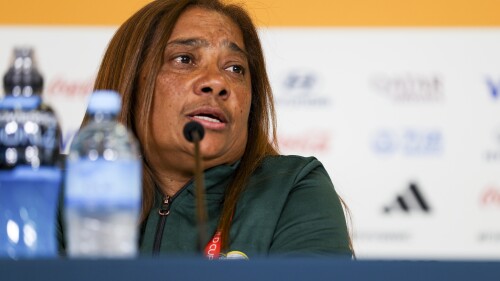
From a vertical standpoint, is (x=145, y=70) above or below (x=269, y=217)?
above

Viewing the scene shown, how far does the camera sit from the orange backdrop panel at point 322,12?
3.35 metres

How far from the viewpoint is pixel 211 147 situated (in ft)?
6.69

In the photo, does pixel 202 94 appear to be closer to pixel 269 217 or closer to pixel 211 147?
pixel 211 147

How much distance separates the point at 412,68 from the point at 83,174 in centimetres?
216

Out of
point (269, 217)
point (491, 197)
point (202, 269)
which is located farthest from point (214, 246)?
point (491, 197)

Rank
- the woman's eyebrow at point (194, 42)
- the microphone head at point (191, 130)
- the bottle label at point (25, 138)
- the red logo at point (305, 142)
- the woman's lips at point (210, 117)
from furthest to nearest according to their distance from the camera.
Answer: the red logo at point (305, 142)
the woman's eyebrow at point (194, 42)
the woman's lips at point (210, 117)
the microphone head at point (191, 130)
the bottle label at point (25, 138)

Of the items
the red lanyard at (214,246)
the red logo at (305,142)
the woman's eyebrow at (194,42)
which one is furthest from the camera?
the red logo at (305,142)

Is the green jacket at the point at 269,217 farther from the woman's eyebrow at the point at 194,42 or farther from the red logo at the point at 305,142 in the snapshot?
the red logo at the point at 305,142

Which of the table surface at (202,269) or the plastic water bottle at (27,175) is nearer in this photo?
the table surface at (202,269)

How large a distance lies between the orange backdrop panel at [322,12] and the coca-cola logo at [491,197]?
54 centimetres

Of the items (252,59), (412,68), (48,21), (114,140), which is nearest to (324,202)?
(252,59)

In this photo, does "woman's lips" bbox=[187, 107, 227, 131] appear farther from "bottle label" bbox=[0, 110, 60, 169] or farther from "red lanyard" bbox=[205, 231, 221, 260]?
"bottle label" bbox=[0, 110, 60, 169]

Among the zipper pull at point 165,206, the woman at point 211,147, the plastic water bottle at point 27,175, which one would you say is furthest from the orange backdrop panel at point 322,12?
the plastic water bottle at point 27,175

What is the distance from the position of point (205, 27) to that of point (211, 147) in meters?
0.29
